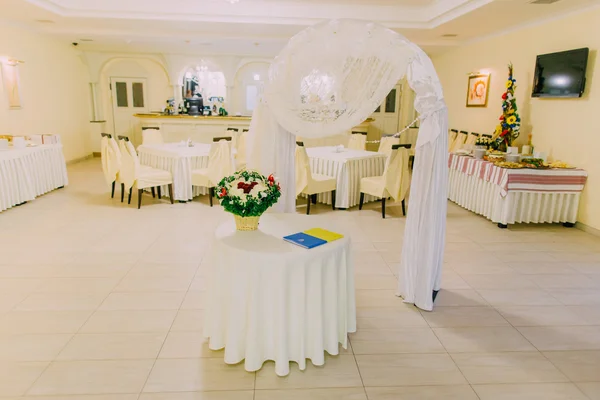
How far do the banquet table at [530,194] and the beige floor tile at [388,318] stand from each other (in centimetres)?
292

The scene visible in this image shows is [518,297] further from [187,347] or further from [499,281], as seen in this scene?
[187,347]

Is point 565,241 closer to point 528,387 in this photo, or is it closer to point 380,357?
point 528,387

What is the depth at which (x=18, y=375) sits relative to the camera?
2.41 metres

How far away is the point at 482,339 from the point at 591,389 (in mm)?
657

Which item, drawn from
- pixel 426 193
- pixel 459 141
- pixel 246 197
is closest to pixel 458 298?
pixel 426 193

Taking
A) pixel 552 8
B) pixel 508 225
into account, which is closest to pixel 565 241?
pixel 508 225

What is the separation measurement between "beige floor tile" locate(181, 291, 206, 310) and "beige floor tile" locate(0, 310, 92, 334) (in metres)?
0.71

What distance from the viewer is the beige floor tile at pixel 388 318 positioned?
303cm

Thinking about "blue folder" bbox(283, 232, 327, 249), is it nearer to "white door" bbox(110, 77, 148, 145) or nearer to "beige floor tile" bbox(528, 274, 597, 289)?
"beige floor tile" bbox(528, 274, 597, 289)

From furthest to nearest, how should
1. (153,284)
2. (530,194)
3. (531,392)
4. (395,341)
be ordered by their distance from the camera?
1. (530,194)
2. (153,284)
3. (395,341)
4. (531,392)

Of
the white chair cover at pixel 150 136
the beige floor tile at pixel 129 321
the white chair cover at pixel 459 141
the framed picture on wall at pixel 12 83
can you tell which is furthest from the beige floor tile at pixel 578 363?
the framed picture on wall at pixel 12 83

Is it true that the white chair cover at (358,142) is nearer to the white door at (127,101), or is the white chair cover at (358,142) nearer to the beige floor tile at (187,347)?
the beige floor tile at (187,347)

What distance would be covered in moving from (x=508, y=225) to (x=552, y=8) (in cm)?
302

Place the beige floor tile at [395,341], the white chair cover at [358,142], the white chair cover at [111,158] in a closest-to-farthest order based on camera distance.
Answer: the beige floor tile at [395,341] → the white chair cover at [111,158] → the white chair cover at [358,142]
